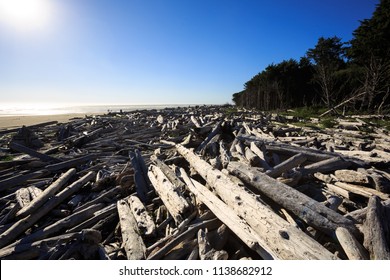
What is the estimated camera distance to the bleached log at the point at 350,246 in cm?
253

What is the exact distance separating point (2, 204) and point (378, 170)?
9025 millimetres

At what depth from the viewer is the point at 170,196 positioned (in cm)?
420

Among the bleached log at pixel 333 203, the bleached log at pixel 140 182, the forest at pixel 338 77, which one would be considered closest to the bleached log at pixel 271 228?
the bleached log at pixel 333 203

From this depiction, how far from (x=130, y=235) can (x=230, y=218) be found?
169cm

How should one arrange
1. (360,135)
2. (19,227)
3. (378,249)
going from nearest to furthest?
(378,249) → (19,227) → (360,135)

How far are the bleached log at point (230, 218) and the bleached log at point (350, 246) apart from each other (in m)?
0.97

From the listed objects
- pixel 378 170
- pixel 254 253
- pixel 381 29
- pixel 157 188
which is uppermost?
pixel 381 29

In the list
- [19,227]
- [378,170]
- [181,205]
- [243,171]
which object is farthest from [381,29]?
[19,227]

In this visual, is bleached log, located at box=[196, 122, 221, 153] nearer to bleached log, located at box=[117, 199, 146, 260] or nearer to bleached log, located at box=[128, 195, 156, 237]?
bleached log, located at box=[128, 195, 156, 237]

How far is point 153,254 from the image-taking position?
3.02 metres

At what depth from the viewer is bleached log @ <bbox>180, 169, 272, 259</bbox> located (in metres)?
2.78

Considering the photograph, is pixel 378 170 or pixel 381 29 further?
pixel 381 29

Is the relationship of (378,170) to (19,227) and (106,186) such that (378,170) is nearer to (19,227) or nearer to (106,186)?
(106,186)

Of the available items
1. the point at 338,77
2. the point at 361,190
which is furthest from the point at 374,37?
the point at 361,190
